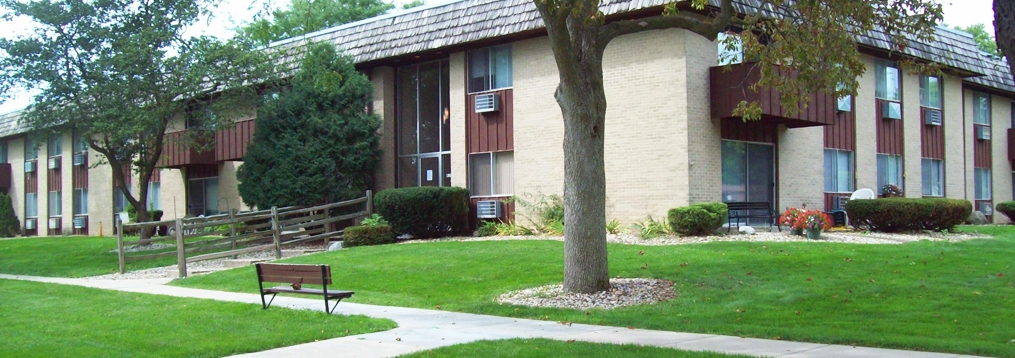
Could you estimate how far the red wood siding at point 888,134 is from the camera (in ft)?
86.6

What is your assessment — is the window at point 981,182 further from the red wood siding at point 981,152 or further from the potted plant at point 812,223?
the potted plant at point 812,223

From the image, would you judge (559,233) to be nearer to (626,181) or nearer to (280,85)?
(626,181)

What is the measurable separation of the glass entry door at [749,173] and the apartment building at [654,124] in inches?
1.8

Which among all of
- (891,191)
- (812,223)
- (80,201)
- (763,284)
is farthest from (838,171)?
(80,201)

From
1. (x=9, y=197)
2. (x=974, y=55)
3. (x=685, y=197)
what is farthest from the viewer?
(x=9, y=197)

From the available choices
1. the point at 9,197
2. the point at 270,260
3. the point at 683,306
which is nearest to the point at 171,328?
the point at 683,306

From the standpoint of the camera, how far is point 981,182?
31422mm

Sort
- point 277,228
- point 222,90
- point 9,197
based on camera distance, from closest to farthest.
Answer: point 277,228 < point 222,90 < point 9,197

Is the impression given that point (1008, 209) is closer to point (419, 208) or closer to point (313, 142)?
point (419, 208)

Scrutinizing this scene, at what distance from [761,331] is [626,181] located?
11.4 m

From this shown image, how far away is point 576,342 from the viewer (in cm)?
918

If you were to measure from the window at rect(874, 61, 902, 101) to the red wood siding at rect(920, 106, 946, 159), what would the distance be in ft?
5.75

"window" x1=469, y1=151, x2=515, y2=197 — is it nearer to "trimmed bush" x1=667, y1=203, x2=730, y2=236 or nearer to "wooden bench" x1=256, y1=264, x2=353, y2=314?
"trimmed bush" x1=667, y1=203, x2=730, y2=236

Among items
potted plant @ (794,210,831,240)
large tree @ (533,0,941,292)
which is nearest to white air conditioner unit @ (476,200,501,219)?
potted plant @ (794,210,831,240)
